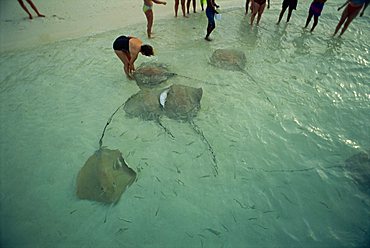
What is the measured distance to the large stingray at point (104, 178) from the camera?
3.42m

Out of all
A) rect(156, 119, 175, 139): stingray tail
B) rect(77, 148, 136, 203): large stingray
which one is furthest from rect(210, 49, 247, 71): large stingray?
rect(77, 148, 136, 203): large stingray

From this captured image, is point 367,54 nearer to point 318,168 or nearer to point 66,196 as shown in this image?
point 318,168

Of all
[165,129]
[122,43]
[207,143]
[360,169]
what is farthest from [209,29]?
[360,169]

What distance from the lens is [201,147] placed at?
451 centimetres

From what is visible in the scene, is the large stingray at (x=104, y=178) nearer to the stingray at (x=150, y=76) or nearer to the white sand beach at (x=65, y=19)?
the stingray at (x=150, y=76)

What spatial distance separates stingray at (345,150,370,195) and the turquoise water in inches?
3.8

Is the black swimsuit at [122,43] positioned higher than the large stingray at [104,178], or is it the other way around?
the black swimsuit at [122,43]

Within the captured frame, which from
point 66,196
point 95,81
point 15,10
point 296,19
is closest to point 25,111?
point 95,81

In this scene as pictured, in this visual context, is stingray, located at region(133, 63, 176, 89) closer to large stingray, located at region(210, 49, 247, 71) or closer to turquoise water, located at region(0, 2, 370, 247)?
turquoise water, located at region(0, 2, 370, 247)

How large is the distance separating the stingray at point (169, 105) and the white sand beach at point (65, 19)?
4.21 m

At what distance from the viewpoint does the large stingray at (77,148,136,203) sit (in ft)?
11.2

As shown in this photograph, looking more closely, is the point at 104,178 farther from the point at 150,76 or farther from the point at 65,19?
the point at 65,19

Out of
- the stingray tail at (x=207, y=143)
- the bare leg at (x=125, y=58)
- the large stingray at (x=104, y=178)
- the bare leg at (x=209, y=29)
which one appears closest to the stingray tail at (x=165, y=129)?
the stingray tail at (x=207, y=143)

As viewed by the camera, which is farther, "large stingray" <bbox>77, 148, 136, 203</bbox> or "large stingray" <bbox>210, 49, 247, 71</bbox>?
"large stingray" <bbox>210, 49, 247, 71</bbox>
